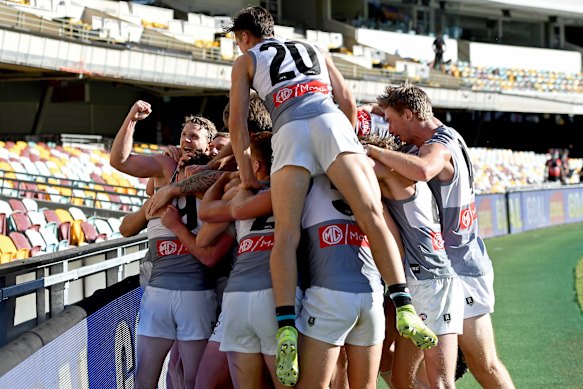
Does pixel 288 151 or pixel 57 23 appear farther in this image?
pixel 57 23

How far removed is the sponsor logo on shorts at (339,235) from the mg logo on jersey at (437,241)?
0.76m

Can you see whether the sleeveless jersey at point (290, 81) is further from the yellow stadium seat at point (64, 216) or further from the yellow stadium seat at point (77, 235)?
the yellow stadium seat at point (64, 216)

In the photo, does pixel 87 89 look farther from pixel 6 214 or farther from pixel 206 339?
pixel 206 339

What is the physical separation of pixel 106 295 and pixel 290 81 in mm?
1436

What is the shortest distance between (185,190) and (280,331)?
128 centimetres

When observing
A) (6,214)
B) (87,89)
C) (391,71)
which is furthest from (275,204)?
(391,71)

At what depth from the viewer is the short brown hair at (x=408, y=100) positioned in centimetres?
441

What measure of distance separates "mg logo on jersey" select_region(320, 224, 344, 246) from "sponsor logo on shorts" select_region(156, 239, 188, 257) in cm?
119

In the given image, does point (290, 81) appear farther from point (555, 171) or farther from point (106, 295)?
point (555, 171)

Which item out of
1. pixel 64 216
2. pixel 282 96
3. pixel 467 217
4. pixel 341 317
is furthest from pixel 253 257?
pixel 64 216

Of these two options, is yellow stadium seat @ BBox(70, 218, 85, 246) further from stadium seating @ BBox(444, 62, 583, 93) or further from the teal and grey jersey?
stadium seating @ BBox(444, 62, 583, 93)

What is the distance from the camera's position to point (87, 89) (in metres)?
32.1

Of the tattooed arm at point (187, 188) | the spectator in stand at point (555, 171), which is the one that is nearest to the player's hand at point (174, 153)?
the tattooed arm at point (187, 188)

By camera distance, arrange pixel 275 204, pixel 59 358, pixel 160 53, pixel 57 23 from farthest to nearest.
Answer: pixel 160 53, pixel 57 23, pixel 275 204, pixel 59 358
